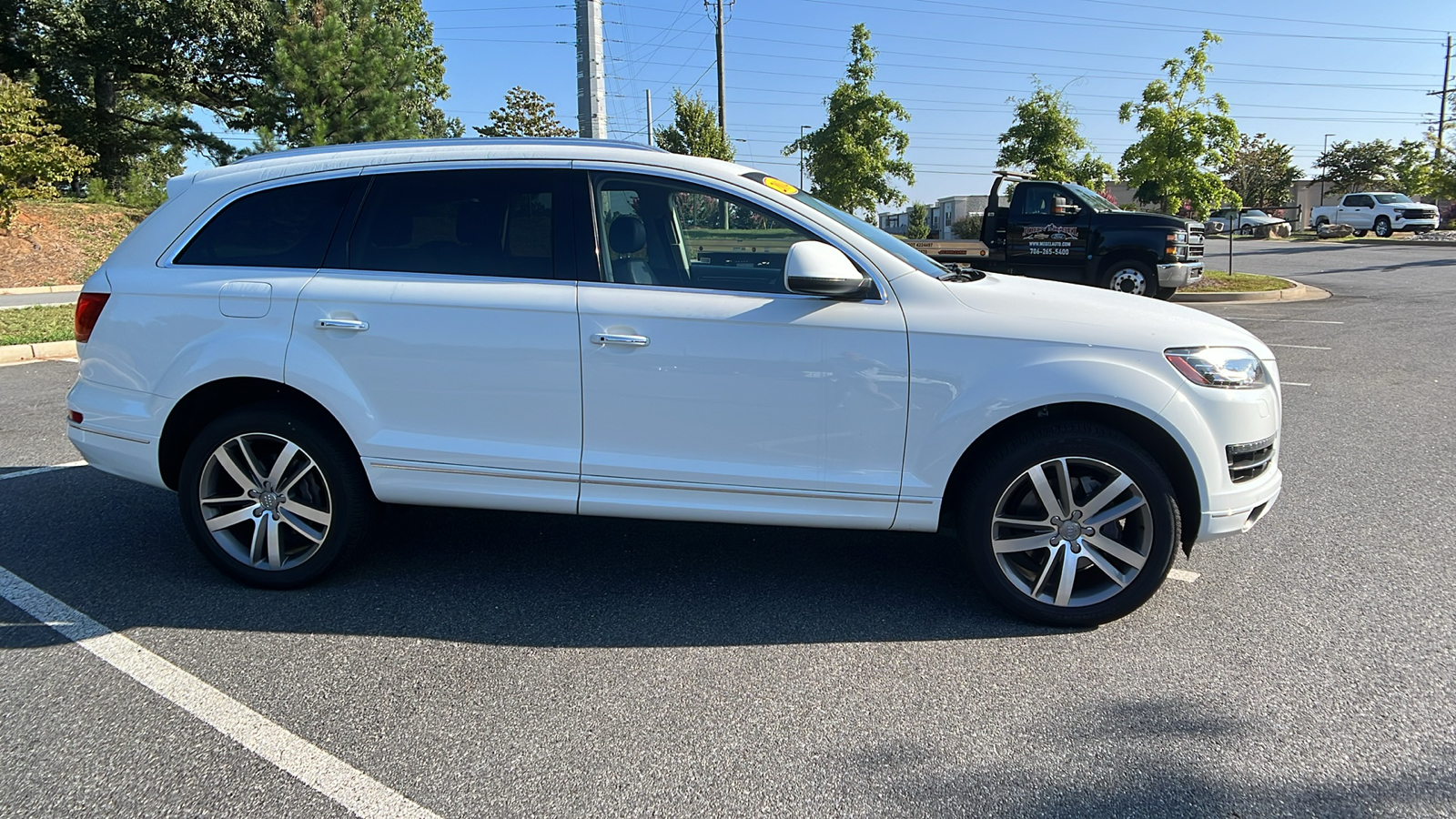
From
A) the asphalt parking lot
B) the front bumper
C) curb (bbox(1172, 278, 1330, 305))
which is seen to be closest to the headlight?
the asphalt parking lot

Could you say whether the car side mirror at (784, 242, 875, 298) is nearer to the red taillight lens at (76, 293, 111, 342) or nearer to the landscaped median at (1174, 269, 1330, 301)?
the red taillight lens at (76, 293, 111, 342)

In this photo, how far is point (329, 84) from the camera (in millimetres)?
21797

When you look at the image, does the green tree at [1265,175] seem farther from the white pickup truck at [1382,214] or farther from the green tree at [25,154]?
the green tree at [25,154]

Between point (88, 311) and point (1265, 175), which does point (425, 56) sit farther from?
point (1265, 175)

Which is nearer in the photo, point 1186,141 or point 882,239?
point 882,239

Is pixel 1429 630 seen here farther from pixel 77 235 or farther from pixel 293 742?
pixel 77 235

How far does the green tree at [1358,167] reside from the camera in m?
66.5

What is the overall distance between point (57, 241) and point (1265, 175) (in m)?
76.3

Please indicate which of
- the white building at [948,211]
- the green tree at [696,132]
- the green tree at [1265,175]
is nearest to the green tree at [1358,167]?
the green tree at [1265,175]

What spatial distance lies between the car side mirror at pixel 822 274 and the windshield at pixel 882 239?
0.26 metres

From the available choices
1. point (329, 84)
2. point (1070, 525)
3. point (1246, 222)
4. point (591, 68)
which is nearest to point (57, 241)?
point (329, 84)

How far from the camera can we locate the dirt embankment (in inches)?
738

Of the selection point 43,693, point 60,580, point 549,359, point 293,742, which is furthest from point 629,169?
point 60,580

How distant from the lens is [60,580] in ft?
13.2
